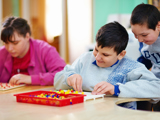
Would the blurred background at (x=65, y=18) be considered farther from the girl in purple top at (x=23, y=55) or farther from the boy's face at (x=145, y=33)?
the boy's face at (x=145, y=33)

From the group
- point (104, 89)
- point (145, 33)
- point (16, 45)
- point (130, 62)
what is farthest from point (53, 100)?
point (16, 45)

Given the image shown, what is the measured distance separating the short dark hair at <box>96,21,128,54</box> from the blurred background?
2384mm

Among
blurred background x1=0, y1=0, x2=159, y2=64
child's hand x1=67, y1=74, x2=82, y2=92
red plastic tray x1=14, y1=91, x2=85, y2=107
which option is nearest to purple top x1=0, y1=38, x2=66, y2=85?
child's hand x1=67, y1=74, x2=82, y2=92

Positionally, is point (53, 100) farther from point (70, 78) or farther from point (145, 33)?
point (145, 33)

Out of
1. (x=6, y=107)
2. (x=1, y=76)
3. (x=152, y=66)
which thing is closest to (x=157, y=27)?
(x=152, y=66)

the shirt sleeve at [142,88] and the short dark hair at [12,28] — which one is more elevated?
the short dark hair at [12,28]

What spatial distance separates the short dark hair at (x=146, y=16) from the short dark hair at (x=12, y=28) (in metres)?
0.73

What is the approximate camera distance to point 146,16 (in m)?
1.16

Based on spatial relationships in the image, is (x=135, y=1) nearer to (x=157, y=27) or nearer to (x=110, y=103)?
(x=157, y=27)

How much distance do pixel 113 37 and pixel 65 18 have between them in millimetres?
3331

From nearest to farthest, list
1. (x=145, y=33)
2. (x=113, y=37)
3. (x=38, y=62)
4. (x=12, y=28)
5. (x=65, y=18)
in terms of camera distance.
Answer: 1. (x=113, y=37)
2. (x=145, y=33)
3. (x=12, y=28)
4. (x=38, y=62)
5. (x=65, y=18)

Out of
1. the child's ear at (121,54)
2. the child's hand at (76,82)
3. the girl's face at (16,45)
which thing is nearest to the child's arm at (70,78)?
the child's hand at (76,82)

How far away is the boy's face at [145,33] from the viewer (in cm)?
115

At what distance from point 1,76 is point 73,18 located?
2.73 meters
